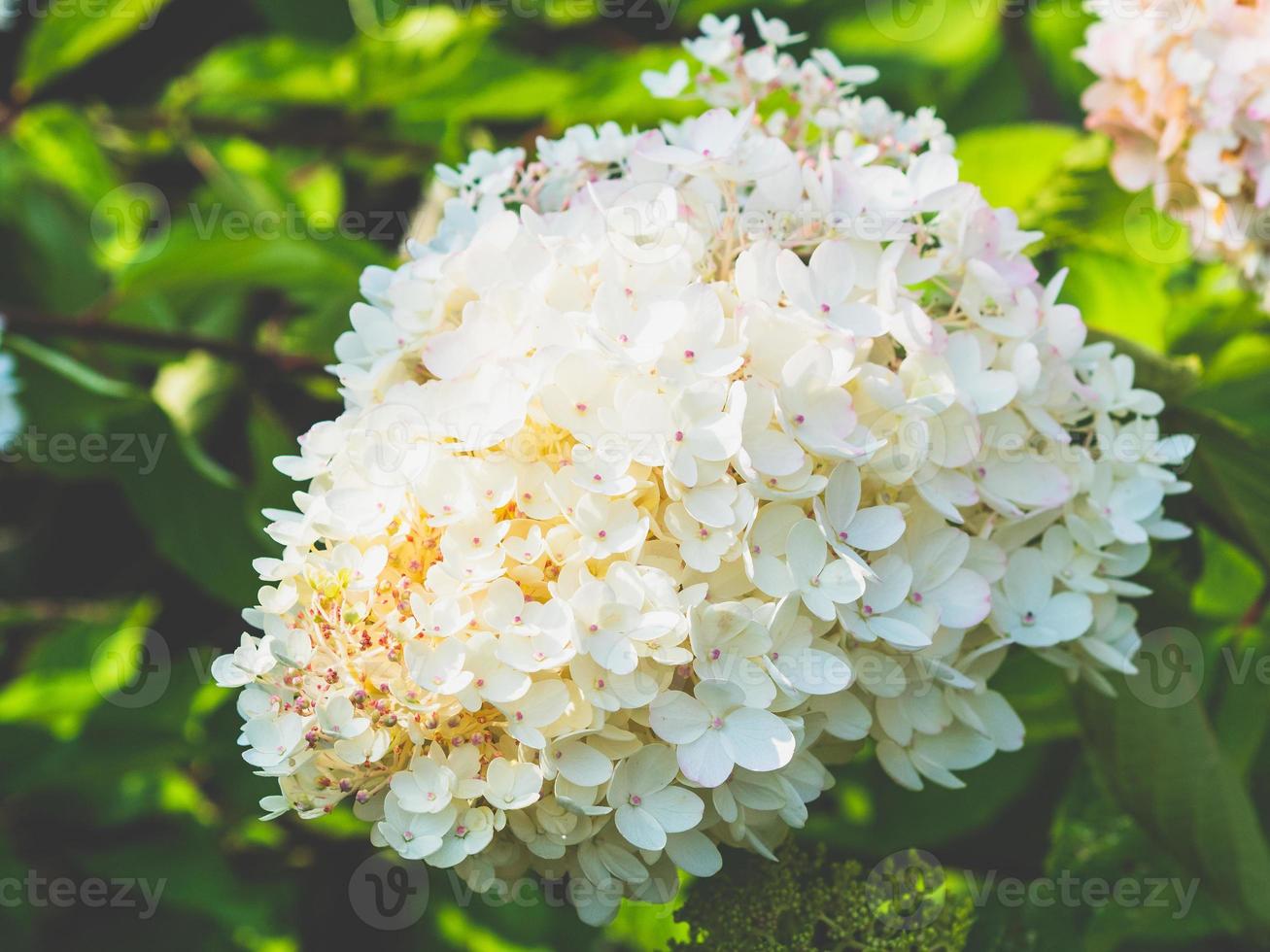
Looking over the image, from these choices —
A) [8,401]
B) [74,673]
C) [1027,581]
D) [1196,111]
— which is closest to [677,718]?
[1027,581]

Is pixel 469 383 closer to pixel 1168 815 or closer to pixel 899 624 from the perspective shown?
pixel 899 624

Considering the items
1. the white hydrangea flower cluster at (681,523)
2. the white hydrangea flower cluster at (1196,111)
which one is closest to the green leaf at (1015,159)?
the white hydrangea flower cluster at (1196,111)

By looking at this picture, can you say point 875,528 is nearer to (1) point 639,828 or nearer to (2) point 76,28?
(1) point 639,828

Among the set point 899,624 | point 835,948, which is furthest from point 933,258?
point 835,948

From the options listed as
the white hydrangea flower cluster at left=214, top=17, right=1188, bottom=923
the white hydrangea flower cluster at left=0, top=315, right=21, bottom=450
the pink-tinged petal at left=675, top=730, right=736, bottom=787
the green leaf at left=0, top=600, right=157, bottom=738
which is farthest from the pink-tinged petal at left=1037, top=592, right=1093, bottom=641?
the green leaf at left=0, top=600, right=157, bottom=738

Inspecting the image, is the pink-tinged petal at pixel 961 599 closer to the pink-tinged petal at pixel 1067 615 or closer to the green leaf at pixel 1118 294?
the pink-tinged petal at pixel 1067 615
